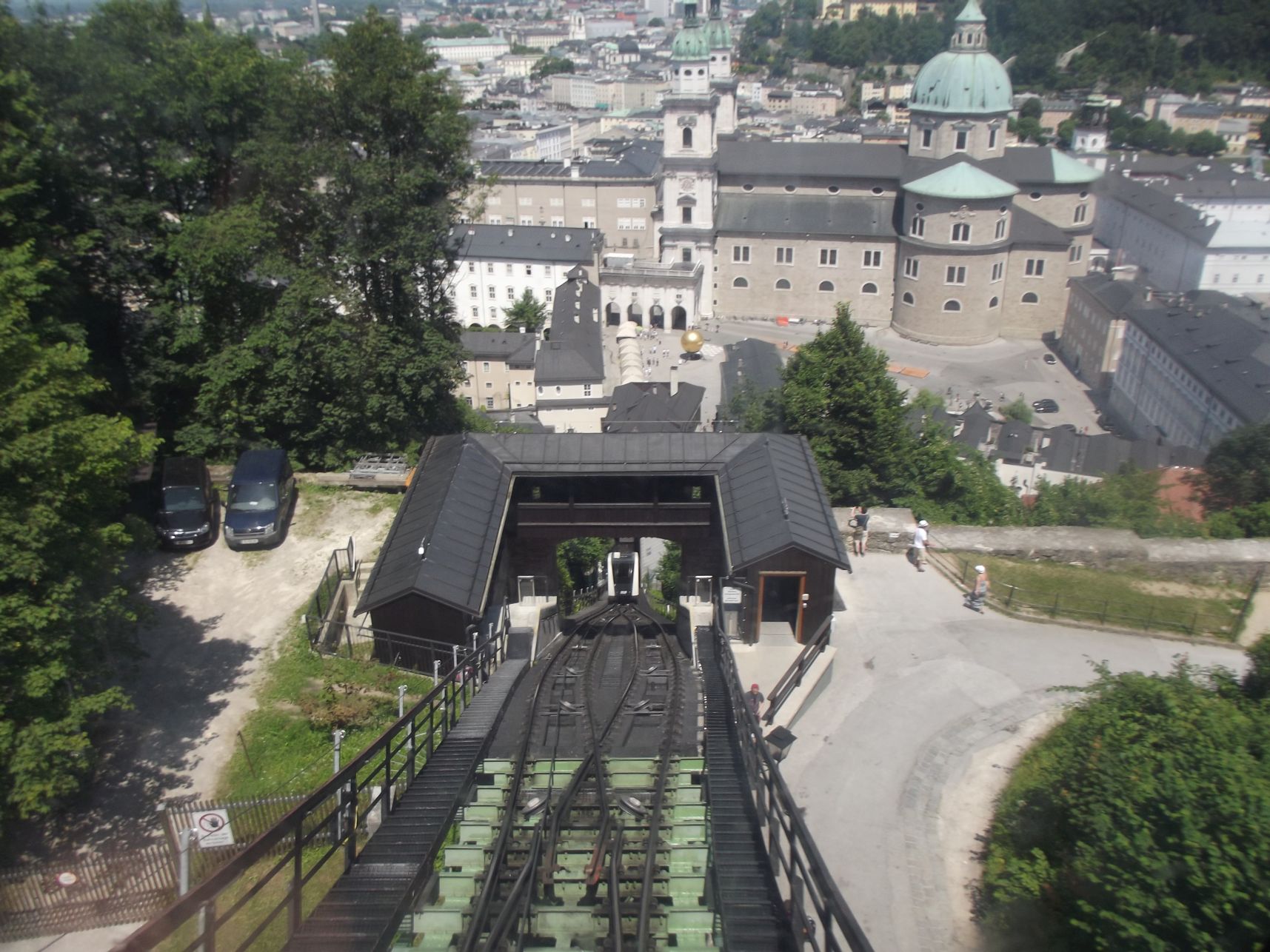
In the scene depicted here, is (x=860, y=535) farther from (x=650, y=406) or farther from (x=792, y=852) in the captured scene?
(x=650, y=406)

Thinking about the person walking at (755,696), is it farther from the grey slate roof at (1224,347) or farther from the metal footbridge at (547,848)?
the grey slate roof at (1224,347)

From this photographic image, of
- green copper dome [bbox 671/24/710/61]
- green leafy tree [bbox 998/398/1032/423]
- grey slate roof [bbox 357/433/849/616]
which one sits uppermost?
green copper dome [bbox 671/24/710/61]

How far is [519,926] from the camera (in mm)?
6070

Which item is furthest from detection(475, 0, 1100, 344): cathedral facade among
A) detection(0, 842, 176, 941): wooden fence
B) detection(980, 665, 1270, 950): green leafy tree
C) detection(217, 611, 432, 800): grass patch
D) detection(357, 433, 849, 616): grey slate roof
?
detection(0, 842, 176, 941): wooden fence

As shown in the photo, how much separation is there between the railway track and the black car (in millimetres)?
7658

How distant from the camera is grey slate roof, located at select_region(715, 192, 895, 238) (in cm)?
5228

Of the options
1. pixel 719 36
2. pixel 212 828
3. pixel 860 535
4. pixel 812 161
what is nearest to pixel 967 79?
pixel 812 161

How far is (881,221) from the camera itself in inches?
2057

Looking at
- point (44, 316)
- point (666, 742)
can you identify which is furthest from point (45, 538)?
point (44, 316)

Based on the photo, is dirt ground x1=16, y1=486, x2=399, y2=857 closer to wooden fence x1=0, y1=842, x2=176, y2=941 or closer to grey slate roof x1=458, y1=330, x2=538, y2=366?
wooden fence x1=0, y1=842, x2=176, y2=941

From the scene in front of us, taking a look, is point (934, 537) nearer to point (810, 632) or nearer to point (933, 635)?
point (933, 635)

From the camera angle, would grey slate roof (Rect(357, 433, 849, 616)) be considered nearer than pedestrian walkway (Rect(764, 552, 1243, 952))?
No

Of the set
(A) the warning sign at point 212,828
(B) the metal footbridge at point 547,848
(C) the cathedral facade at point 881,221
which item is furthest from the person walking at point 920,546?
(C) the cathedral facade at point 881,221

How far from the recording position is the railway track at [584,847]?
6.05m
